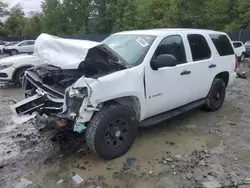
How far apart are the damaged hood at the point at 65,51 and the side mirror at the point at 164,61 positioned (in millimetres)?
468

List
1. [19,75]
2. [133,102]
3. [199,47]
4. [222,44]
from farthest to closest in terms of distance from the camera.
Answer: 1. [19,75]
2. [222,44]
3. [199,47]
4. [133,102]

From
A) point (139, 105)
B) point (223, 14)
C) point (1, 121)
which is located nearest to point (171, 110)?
point (139, 105)

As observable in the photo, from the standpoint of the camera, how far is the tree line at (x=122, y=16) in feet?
85.5

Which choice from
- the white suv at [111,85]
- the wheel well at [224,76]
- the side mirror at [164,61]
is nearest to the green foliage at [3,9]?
the white suv at [111,85]

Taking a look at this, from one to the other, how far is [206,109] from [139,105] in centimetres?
252

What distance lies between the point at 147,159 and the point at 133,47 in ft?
5.98

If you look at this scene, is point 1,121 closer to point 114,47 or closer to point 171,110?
point 114,47

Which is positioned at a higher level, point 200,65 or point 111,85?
point 111,85

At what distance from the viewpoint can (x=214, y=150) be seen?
14.0 feet

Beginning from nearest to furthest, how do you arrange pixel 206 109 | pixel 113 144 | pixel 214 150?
pixel 113 144
pixel 214 150
pixel 206 109

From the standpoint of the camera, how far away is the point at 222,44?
5.86m

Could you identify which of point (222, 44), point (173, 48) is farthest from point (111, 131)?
point (222, 44)

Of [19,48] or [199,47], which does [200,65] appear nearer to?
[199,47]

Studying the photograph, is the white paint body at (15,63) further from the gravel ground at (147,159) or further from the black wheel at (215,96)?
the black wheel at (215,96)
